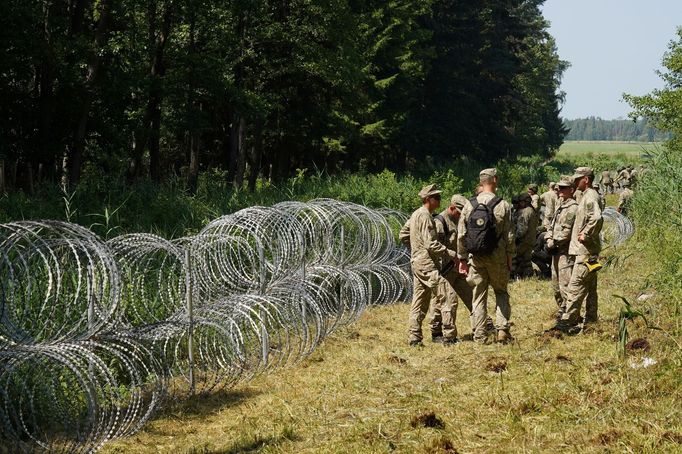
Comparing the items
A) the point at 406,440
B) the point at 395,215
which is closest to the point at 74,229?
the point at 406,440

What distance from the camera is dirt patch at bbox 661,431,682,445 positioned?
6594mm

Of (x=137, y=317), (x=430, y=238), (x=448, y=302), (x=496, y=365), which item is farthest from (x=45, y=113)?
(x=496, y=365)

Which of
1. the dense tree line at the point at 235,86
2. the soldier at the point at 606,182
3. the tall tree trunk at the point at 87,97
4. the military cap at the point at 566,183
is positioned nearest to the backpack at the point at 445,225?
the military cap at the point at 566,183

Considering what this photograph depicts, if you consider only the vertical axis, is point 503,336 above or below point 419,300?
below

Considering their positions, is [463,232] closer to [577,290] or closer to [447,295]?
[447,295]

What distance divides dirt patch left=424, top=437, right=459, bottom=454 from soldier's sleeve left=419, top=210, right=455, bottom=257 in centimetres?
414

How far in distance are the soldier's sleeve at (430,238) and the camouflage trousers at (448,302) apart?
49 centimetres

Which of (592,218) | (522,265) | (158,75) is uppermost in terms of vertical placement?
(158,75)

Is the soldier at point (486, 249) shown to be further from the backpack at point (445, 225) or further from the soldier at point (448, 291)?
the backpack at point (445, 225)

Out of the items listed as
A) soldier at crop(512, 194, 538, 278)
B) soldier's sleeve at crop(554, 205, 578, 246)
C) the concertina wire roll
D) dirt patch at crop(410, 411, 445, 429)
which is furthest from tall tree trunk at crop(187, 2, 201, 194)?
dirt patch at crop(410, 411, 445, 429)

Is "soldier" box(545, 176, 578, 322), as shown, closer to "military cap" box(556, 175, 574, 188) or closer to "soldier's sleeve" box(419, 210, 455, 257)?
"military cap" box(556, 175, 574, 188)

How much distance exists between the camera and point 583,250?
11.1 metres

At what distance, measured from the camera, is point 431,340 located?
11.8m

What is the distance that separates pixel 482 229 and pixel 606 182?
33.8 m
